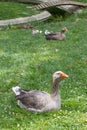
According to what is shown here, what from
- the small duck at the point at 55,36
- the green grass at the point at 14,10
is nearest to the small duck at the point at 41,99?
the small duck at the point at 55,36

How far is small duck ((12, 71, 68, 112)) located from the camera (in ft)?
37.2

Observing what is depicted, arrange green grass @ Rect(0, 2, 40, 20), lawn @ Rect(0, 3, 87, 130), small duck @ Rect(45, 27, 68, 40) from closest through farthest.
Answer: lawn @ Rect(0, 3, 87, 130) → small duck @ Rect(45, 27, 68, 40) → green grass @ Rect(0, 2, 40, 20)

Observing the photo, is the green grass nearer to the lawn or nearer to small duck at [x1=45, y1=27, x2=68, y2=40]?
the lawn

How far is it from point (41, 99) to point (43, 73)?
12.6 ft

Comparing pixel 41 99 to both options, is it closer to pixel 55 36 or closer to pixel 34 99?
pixel 34 99

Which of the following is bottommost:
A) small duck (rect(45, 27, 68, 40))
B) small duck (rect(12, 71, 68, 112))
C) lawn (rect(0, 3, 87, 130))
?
small duck (rect(45, 27, 68, 40))

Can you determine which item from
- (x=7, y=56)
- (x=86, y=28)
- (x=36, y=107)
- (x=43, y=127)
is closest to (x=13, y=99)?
(x=36, y=107)

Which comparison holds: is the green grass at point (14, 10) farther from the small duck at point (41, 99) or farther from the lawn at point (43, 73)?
the small duck at point (41, 99)

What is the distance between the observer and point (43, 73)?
15.1 metres

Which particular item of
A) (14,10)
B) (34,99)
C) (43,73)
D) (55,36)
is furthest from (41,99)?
(14,10)

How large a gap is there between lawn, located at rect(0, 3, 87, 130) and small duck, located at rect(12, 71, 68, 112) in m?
0.15

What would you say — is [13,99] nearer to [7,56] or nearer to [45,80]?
[45,80]

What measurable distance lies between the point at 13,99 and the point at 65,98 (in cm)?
→ 145

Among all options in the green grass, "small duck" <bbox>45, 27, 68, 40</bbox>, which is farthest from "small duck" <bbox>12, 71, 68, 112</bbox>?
the green grass
